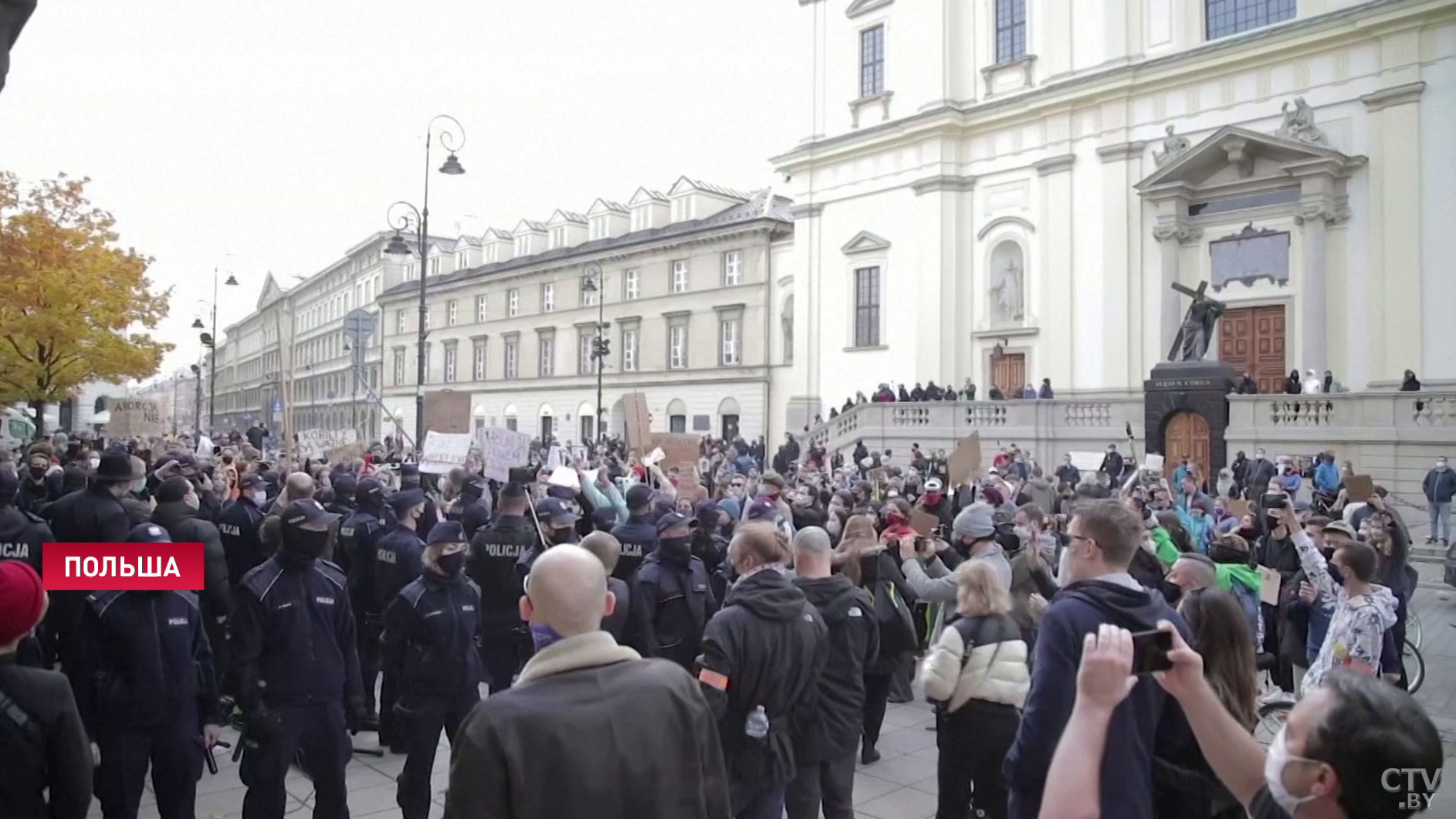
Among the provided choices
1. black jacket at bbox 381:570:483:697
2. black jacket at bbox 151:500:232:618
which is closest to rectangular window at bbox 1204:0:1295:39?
black jacket at bbox 381:570:483:697

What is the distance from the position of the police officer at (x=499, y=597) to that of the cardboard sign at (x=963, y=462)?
8954 mm

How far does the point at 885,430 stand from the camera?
3072 centimetres

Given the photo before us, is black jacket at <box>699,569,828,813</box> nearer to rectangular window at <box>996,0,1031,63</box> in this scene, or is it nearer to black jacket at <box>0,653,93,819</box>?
black jacket at <box>0,653,93,819</box>

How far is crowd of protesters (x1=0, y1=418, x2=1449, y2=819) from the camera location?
2.56 m

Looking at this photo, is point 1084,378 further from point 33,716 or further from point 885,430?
point 33,716

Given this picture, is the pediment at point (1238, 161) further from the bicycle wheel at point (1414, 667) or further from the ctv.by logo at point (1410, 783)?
the ctv.by logo at point (1410, 783)

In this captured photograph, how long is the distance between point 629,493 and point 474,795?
5.29 meters

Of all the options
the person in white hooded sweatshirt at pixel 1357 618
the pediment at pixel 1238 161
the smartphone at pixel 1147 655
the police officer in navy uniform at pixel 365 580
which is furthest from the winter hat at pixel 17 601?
the pediment at pixel 1238 161

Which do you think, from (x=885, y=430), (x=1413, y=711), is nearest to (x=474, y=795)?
(x=1413, y=711)

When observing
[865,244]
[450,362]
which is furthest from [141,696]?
[450,362]

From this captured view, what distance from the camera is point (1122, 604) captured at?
3.24m

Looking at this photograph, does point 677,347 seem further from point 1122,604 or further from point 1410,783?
point 1410,783

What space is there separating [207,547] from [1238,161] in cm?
2857

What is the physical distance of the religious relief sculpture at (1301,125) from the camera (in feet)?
86.2
